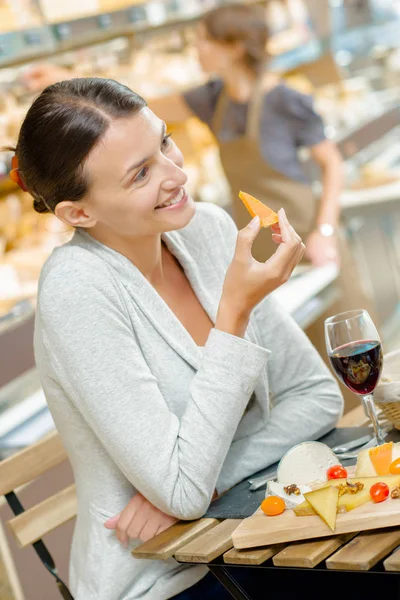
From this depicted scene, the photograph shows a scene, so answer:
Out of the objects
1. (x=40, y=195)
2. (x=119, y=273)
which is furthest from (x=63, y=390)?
(x=40, y=195)

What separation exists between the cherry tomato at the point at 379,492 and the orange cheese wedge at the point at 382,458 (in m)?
0.08

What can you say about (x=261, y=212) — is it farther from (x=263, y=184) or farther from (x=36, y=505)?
(x=263, y=184)

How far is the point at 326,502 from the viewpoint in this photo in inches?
52.9

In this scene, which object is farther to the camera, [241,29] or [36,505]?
[241,29]

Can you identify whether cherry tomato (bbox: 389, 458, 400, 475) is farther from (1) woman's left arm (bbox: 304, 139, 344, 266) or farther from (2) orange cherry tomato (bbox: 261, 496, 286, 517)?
(1) woman's left arm (bbox: 304, 139, 344, 266)

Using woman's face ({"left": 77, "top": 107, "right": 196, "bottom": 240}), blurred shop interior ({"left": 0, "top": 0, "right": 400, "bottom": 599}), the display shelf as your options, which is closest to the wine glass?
woman's face ({"left": 77, "top": 107, "right": 196, "bottom": 240})

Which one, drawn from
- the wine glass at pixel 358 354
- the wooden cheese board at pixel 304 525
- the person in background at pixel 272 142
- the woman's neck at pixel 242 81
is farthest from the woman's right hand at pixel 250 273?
the woman's neck at pixel 242 81

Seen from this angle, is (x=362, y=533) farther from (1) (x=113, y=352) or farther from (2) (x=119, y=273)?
(2) (x=119, y=273)

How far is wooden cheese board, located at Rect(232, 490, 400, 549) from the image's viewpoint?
127 centimetres

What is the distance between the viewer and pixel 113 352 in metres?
1.61

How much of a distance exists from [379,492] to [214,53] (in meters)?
2.87

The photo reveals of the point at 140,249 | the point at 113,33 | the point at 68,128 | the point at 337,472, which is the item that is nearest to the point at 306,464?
the point at 337,472

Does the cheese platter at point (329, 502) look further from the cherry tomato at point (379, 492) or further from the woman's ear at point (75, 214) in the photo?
the woman's ear at point (75, 214)

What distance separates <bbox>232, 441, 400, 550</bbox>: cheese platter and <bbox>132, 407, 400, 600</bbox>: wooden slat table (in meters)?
0.02
